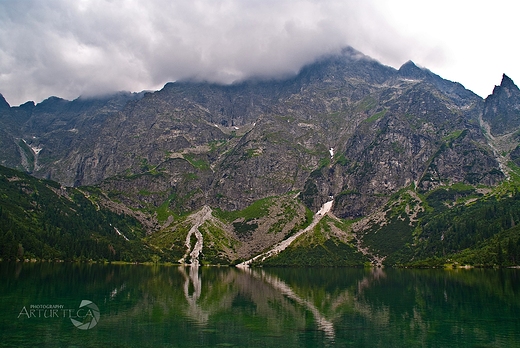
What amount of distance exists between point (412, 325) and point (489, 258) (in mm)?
173112

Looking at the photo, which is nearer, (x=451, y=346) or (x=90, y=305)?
(x=451, y=346)

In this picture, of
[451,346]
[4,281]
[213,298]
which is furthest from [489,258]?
[4,281]

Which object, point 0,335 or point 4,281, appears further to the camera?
point 4,281

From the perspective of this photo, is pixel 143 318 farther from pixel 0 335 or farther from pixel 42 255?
pixel 42 255

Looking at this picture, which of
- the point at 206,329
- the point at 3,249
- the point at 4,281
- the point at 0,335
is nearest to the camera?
the point at 0,335

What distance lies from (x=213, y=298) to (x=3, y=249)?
14441 centimetres

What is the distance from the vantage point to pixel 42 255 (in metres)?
200

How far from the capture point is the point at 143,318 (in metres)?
55.2

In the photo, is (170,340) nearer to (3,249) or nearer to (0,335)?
(0,335)

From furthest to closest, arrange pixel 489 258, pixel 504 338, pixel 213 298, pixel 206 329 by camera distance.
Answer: pixel 489 258, pixel 213 298, pixel 206 329, pixel 504 338

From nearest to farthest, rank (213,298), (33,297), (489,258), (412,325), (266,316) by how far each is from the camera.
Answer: (412,325)
(266,316)
(33,297)
(213,298)
(489,258)

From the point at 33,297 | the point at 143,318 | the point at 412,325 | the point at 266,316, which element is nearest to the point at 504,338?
the point at 412,325

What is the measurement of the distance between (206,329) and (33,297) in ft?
124

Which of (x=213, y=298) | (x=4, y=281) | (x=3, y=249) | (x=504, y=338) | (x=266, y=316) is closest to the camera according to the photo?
(x=504, y=338)
